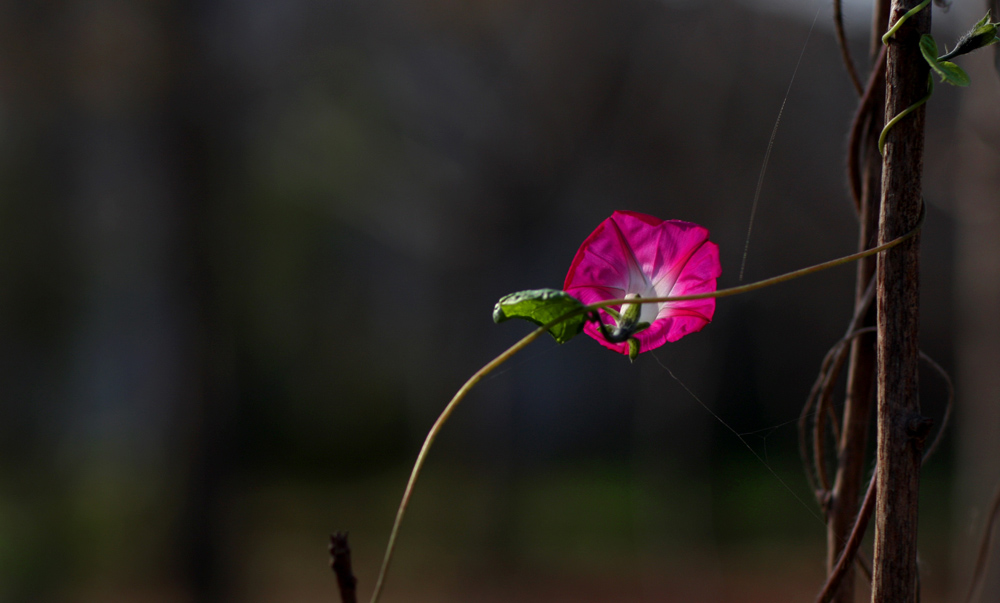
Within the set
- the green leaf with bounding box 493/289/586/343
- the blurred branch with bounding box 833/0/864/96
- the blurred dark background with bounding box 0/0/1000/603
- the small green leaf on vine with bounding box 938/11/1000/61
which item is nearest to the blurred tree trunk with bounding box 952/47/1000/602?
the blurred dark background with bounding box 0/0/1000/603

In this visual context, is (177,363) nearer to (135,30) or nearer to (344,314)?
(135,30)

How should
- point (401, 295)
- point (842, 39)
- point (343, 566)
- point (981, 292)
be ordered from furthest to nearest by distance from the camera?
point (401, 295)
point (981, 292)
point (842, 39)
point (343, 566)

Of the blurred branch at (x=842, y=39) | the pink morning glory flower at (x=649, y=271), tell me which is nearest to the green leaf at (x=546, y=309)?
the pink morning glory flower at (x=649, y=271)

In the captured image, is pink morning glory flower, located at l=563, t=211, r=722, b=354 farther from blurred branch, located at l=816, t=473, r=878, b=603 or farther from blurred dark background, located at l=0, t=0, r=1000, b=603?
blurred dark background, located at l=0, t=0, r=1000, b=603

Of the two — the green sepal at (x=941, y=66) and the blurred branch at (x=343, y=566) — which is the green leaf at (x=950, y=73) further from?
the blurred branch at (x=343, y=566)

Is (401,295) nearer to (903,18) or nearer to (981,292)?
(981,292)

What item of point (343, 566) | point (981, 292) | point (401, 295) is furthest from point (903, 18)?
point (401, 295)

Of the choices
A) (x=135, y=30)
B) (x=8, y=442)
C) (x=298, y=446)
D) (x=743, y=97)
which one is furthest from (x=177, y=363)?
(x=298, y=446)
